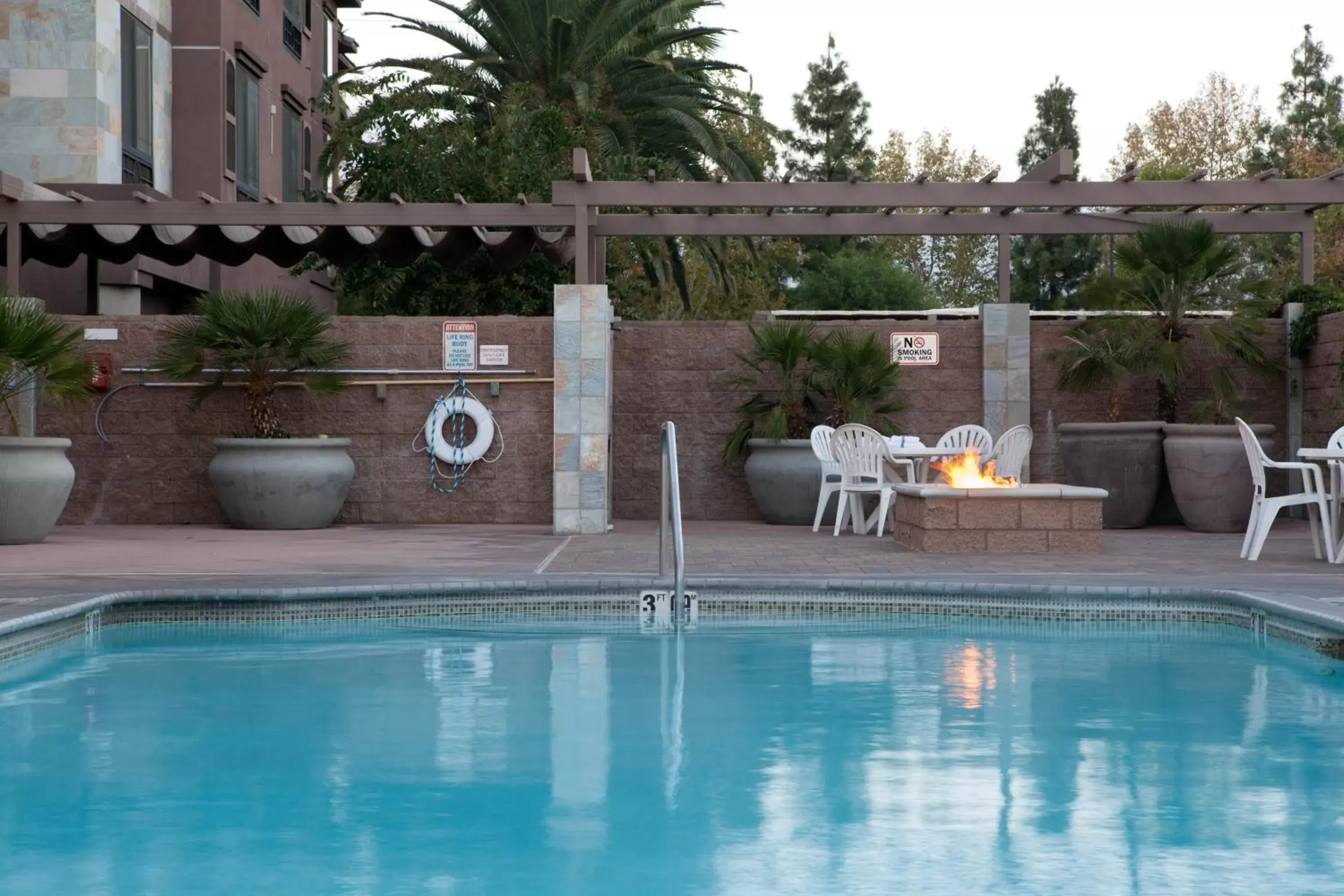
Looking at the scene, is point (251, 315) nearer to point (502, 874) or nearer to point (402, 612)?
point (402, 612)

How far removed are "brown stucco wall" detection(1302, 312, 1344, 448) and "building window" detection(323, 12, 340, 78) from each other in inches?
718

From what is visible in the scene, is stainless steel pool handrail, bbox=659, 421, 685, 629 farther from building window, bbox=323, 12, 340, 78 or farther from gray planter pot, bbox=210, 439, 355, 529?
building window, bbox=323, 12, 340, 78

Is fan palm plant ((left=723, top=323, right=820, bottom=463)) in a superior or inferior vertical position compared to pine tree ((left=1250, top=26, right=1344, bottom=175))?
inferior

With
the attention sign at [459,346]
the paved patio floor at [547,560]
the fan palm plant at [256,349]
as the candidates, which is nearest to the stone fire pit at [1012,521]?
the paved patio floor at [547,560]

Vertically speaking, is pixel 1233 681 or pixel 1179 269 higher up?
pixel 1179 269

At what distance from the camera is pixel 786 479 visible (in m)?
13.2

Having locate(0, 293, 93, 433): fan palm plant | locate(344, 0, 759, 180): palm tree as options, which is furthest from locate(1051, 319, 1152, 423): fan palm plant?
locate(0, 293, 93, 433): fan palm plant

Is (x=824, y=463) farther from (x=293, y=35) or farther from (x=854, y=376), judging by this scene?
(x=293, y=35)

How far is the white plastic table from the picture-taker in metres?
9.23

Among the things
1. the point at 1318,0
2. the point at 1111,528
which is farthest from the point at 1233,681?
the point at 1318,0

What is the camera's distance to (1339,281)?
103ft

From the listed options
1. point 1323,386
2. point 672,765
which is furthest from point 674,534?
point 1323,386

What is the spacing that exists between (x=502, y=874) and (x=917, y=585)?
471 centimetres

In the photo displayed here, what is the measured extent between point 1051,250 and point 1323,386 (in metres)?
24.1
